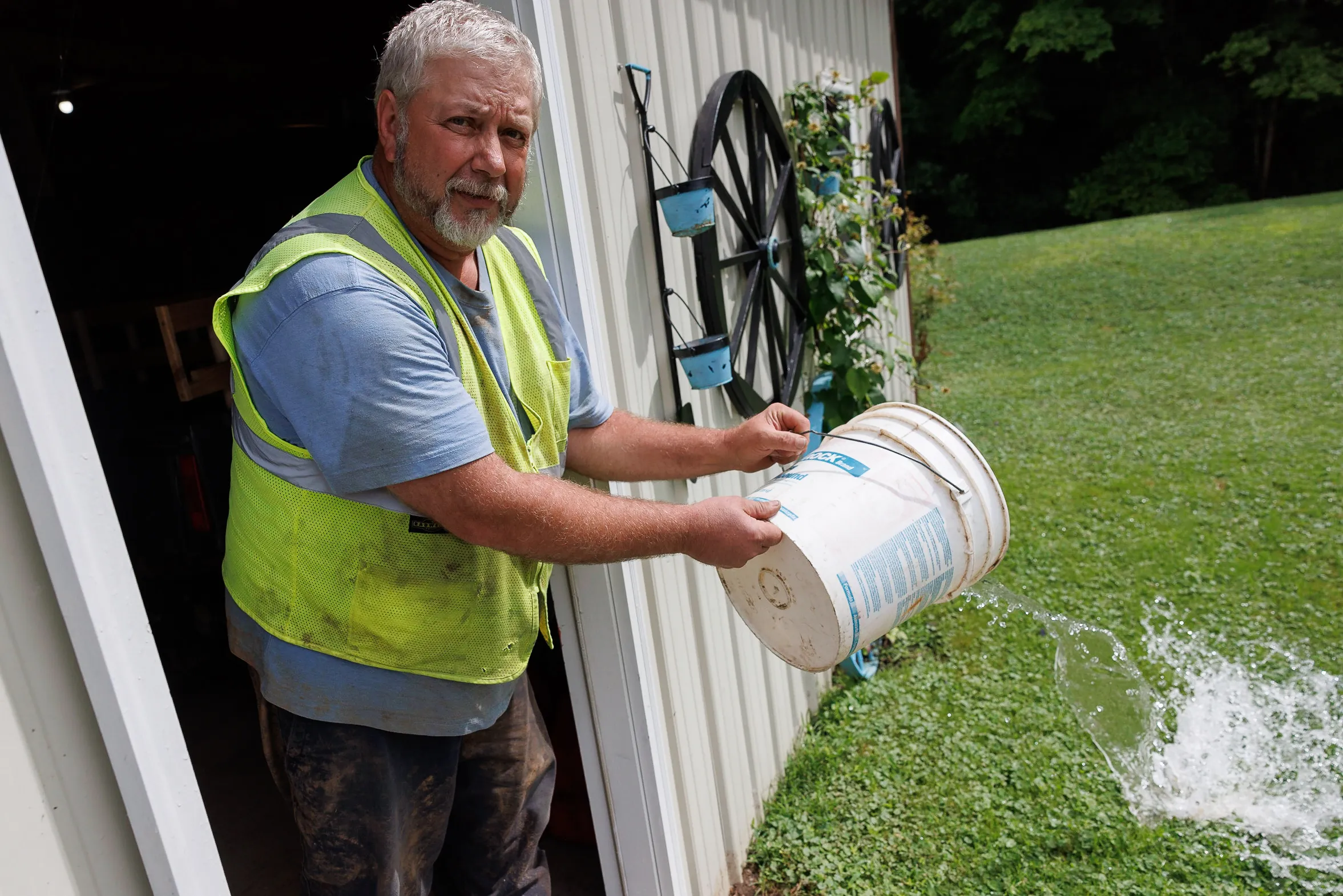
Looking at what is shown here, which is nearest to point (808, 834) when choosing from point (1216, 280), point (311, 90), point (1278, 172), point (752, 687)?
point (752, 687)

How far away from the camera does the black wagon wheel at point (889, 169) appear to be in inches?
231

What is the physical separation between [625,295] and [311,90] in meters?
3.46

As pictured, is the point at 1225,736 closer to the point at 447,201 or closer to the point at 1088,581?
the point at 1088,581

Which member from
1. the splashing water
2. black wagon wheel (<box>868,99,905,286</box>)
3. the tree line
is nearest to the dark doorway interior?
the splashing water

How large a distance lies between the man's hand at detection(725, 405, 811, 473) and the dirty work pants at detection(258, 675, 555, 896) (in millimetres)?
Result: 690

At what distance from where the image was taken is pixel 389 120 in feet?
5.13

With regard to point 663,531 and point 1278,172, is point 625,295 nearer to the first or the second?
point 663,531

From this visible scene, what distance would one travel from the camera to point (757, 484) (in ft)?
10.5

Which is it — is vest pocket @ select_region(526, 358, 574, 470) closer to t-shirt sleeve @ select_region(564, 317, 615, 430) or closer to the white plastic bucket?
t-shirt sleeve @ select_region(564, 317, 615, 430)

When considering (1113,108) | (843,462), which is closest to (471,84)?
(843,462)

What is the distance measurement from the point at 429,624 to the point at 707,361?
3.82ft

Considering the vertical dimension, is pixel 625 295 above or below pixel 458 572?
above

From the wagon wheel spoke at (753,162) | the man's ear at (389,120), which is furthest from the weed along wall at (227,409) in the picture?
the man's ear at (389,120)

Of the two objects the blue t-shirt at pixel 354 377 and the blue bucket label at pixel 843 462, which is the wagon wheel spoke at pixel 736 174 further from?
the blue t-shirt at pixel 354 377
